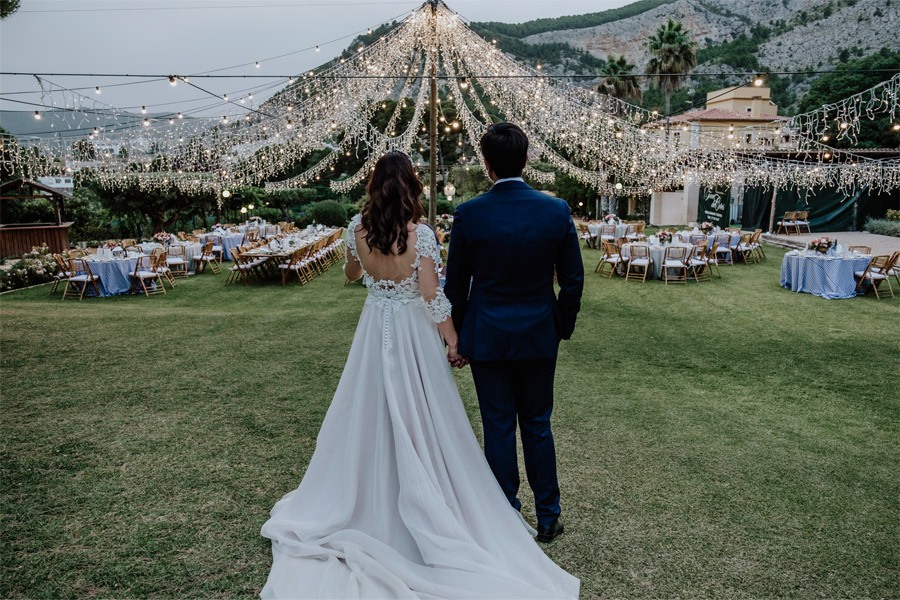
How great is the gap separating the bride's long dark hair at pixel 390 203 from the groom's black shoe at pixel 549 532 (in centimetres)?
150

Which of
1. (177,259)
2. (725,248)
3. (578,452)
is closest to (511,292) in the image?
(578,452)

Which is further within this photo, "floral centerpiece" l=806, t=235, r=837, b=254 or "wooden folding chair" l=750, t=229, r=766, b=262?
"wooden folding chair" l=750, t=229, r=766, b=262

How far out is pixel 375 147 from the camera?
14.0 metres

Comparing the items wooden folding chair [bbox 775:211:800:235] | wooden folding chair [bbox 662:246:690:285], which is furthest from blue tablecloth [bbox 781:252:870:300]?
wooden folding chair [bbox 775:211:800:235]

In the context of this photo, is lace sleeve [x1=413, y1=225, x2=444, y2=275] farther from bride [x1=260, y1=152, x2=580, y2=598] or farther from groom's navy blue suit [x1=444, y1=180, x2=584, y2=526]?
groom's navy blue suit [x1=444, y1=180, x2=584, y2=526]

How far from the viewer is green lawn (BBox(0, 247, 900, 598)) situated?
2.42 m

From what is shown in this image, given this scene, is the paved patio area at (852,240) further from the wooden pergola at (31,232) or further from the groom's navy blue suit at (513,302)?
the wooden pergola at (31,232)

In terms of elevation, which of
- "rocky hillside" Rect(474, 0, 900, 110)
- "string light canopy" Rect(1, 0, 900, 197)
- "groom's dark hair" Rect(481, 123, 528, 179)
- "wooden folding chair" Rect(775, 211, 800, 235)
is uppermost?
"rocky hillside" Rect(474, 0, 900, 110)

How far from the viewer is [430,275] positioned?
2.52 metres

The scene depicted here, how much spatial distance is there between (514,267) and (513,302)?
0.16 m

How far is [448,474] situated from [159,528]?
1.50 meters

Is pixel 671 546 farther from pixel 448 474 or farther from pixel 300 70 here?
pixel 300 70

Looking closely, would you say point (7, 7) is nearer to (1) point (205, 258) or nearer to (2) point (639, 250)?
(1) point (205, 258)

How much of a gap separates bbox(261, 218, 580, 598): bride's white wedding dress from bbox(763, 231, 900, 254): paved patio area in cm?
1531
